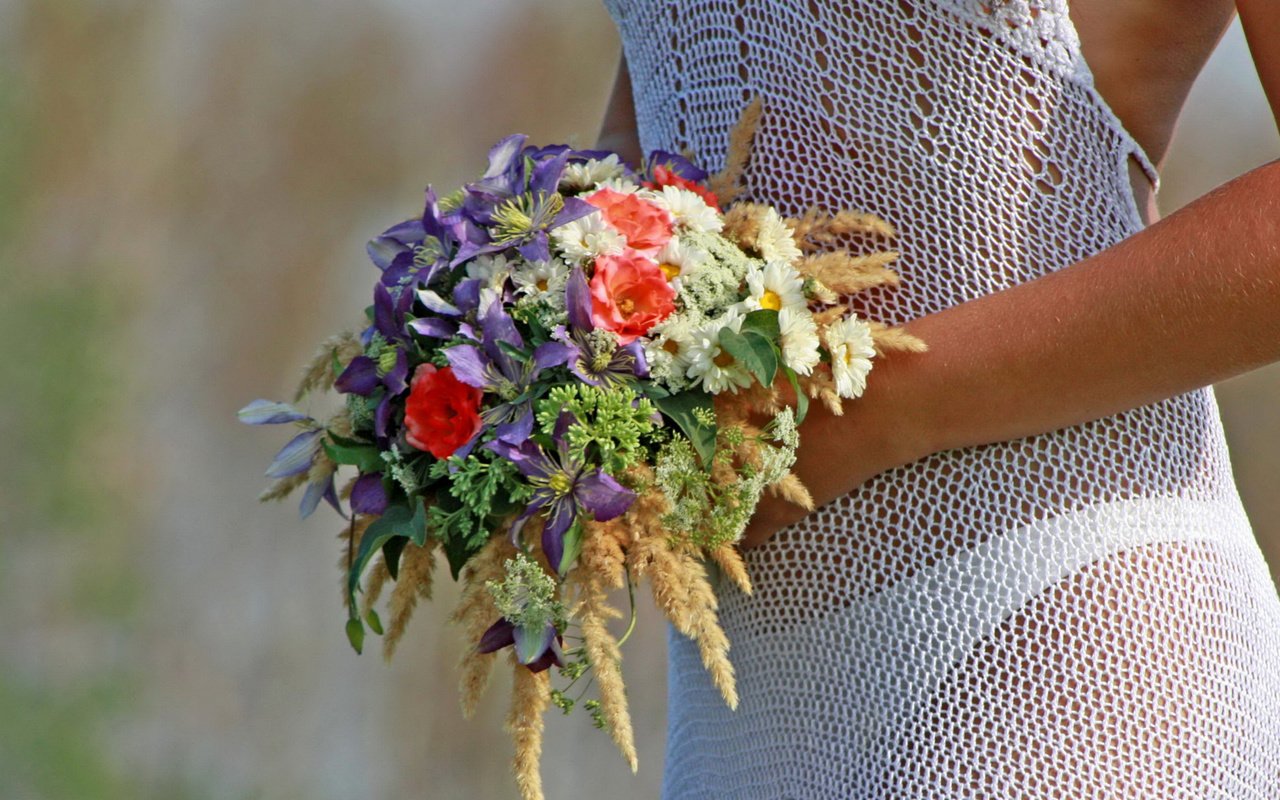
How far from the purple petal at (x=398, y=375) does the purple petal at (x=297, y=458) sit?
0.35 feet

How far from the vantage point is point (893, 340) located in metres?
0.96

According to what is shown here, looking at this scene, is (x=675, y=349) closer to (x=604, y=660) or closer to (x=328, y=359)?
(x=604, y=660)

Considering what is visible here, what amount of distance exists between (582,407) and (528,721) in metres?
0.24

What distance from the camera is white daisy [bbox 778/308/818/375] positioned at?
36.5 inches

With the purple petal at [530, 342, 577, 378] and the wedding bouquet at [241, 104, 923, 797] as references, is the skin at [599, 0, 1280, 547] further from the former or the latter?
the purple petal at [530, 342, 577, 378]

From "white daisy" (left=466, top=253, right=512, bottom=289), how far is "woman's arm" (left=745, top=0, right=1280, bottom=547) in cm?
27

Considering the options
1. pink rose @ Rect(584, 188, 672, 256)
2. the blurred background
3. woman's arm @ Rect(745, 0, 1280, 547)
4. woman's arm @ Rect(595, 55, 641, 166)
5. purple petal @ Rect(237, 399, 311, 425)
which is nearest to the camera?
woman's arm @ Rect(745, 0, 1280, 547)

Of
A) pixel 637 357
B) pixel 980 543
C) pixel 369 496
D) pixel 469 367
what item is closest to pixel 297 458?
pixel 369 496

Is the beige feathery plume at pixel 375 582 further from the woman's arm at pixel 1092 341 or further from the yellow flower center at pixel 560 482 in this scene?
the woman's arm at pixel 1092 341

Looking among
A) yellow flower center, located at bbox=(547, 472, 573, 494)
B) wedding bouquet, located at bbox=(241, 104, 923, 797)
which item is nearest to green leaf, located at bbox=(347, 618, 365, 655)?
wedding bouquet, located at bbox=(241, 104, 923, 797)

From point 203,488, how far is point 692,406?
10.3ft

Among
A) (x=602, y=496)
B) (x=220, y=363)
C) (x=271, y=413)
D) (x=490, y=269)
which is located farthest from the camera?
(x=220, y=363)

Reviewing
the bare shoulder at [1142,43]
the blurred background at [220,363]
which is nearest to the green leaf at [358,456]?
the bare shoulder at [1142,43]

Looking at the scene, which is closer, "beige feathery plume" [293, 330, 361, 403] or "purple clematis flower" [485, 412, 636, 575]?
"purple clematis flower" [485, 412, 636, 575]
